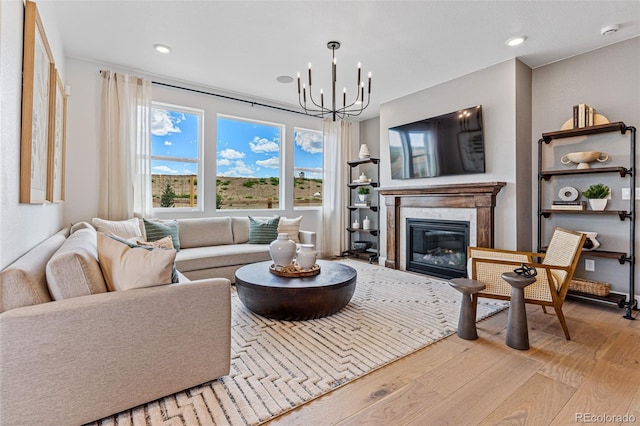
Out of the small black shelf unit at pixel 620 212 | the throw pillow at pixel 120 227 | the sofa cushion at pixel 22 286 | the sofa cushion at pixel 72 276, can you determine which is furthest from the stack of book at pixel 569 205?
the throw pillow at pixel 120 227

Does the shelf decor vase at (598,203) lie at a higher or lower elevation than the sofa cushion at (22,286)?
higher

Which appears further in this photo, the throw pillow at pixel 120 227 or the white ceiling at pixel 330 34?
the throw pillow at pixel 120 227

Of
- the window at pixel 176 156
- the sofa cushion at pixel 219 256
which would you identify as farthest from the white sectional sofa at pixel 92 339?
the window at pixel 176 156

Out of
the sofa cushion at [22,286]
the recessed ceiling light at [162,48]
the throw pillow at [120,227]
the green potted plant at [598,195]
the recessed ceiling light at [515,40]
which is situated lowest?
the sofa cushion at [22,286]

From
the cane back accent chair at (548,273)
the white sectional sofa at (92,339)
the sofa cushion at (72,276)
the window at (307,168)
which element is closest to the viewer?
the white sectional sofa at (92,339)


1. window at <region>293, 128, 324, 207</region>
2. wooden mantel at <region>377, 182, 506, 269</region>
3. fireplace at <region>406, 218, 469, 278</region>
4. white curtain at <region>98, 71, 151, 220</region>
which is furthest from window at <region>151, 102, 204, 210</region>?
fireplace at <region>406, 218, 469, 278</region>

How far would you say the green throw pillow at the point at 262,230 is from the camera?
A: 14.6 ft

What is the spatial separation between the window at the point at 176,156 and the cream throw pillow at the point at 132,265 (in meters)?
2.89

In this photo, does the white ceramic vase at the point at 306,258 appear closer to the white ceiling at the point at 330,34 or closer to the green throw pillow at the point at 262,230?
the green throw pillow at the point at 262,230

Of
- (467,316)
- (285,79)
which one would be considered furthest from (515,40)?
(467,316)

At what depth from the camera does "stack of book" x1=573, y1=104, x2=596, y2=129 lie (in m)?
3.19

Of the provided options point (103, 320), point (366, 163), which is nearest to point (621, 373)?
point (103, 320)

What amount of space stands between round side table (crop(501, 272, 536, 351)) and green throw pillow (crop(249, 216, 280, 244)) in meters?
2.97

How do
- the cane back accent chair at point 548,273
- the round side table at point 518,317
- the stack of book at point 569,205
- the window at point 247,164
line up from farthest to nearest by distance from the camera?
the window at point 247,164
the stack of book at point 569,205
the cane back accent chair at point 548,273
the round side table at point 518,317
